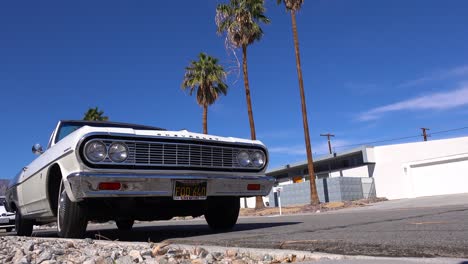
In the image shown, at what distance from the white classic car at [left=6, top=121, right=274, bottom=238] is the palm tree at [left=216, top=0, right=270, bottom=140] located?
20.1 meters

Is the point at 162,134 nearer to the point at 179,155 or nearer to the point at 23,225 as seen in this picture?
the point at 179,155

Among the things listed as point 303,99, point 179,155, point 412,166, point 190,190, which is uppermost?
point 303,99

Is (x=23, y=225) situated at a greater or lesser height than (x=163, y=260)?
greater

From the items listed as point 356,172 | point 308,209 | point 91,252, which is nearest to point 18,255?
point 91,252

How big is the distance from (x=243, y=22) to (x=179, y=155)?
2254cm

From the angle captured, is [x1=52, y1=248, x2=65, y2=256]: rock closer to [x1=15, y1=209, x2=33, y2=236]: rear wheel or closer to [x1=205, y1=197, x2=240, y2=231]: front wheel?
[x1=205, y1=197, x2=240, y2=231]: front wheel

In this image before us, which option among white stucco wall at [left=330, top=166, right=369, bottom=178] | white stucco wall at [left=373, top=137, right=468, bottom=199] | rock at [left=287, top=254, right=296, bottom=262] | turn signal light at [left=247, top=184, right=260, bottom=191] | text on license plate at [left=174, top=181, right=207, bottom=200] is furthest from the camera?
white stucco wall at [left=330, top=166, right=369, bottom=178]

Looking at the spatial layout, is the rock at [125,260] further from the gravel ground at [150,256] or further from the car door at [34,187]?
the car door at [34,187]

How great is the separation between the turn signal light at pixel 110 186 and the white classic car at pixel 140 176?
0.01 metres

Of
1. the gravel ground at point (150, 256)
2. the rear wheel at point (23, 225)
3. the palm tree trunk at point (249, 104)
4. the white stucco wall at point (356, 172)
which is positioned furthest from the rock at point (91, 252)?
the white stucco wall at point (356, 172)

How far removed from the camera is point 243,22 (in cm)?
2727

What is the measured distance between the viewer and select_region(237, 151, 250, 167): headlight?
6.26 metres

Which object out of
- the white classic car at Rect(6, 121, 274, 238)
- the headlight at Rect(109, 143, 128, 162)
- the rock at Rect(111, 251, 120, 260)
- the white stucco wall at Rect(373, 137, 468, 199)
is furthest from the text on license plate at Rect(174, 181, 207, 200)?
the white stucco wall at Rect(373, 137, 468, 199)

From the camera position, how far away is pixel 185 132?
5984mm
